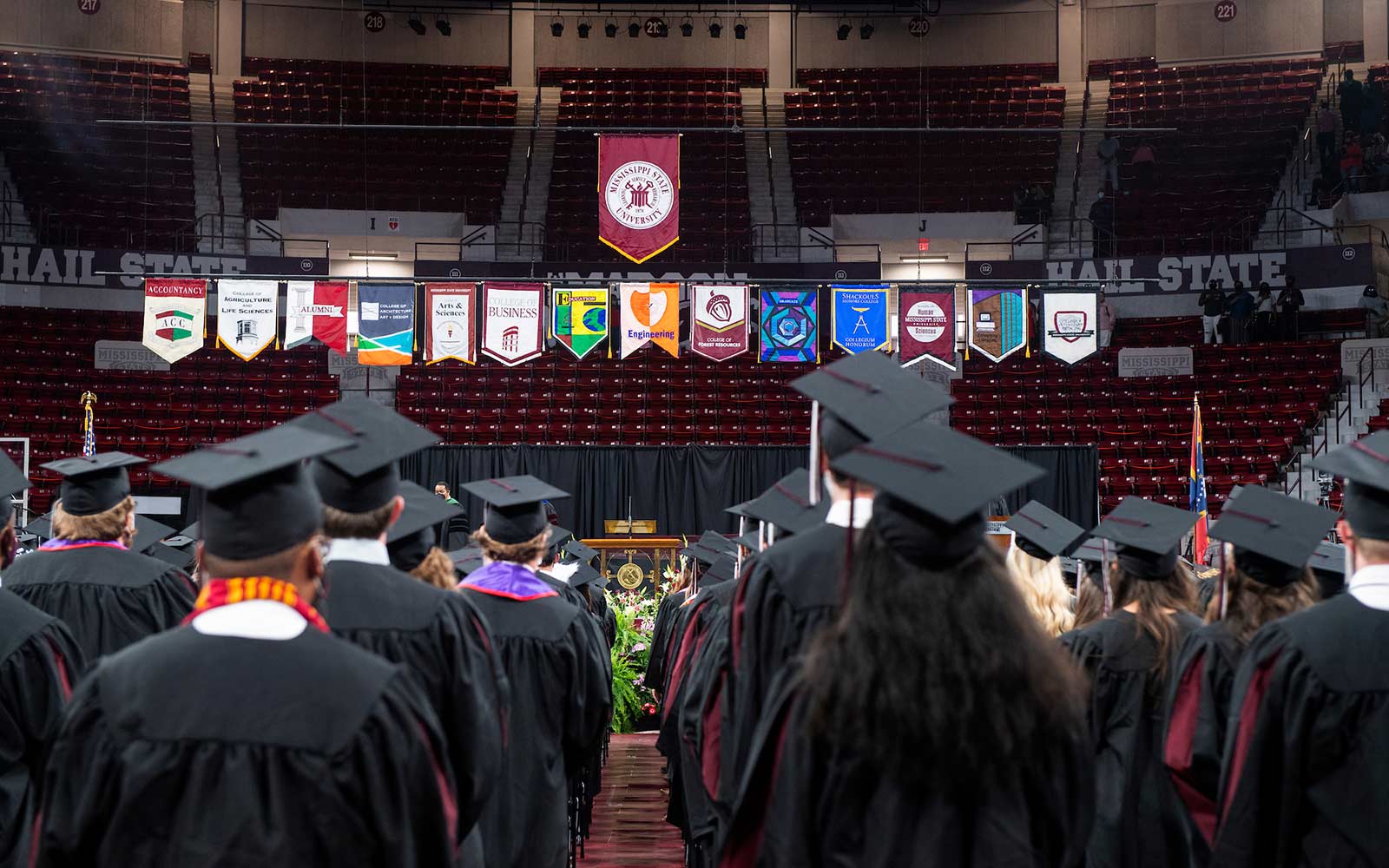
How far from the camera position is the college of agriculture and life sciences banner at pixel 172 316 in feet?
53.1

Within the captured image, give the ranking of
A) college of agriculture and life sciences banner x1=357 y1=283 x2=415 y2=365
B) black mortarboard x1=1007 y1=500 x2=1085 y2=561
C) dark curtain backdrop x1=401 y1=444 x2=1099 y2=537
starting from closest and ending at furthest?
black mortarboard x1=1007 y1=500 x2=1085 y2=561 → college of agriculture and life sciences banner x1=357 y1=283 x2=415 y2=365 → dark curtain backdrop x1=401 y1=444 x2=1099 y2=537

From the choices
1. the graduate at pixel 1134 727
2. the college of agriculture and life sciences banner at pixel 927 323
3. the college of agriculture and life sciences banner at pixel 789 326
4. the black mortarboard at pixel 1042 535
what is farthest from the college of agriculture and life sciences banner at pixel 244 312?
the graduate at pixel 1134 727

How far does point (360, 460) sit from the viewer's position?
9.66 feet

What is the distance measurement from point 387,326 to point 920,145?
12361mm

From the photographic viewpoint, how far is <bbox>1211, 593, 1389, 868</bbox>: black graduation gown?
2.70m

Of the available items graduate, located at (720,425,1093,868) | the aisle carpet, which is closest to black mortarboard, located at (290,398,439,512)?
graduate, located at (720,425,1093,868)

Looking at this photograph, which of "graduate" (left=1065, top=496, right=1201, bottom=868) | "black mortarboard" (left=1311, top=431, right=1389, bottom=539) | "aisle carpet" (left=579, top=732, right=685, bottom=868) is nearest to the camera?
"black mortarboard" (left=1311, top=431, right=1389, bottom=539)

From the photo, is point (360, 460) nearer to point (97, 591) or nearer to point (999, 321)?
point (97, 591)

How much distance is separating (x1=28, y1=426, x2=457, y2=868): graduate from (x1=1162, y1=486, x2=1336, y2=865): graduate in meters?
2.22

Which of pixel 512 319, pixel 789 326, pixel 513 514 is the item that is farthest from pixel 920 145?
pixel 513 514

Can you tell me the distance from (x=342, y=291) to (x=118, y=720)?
15001mm

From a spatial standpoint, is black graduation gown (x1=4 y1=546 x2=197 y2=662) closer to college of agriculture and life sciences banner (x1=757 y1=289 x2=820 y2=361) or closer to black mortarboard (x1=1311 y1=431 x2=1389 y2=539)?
black mortarboard (x1=1311 y1=431 x2=1389 y2=539)

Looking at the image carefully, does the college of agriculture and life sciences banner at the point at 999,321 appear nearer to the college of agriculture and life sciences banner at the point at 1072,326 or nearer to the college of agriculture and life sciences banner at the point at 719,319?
the college of agriculture and life sciences banner at the point at 1072,326

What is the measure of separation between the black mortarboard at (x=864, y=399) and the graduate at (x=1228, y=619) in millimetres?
1257
